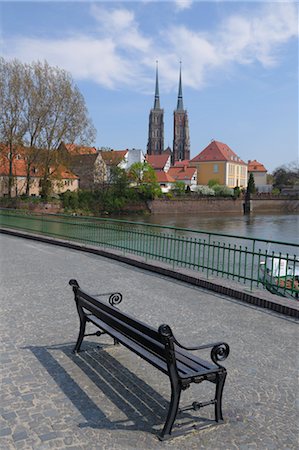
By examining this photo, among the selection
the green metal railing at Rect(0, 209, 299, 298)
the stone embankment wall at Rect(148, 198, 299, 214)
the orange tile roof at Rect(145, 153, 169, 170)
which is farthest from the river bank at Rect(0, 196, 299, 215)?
the green metal railing at Rect(0, 209, 299, 298)

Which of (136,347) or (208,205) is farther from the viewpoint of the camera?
(208,205)

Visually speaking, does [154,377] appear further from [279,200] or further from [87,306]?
[279,200]

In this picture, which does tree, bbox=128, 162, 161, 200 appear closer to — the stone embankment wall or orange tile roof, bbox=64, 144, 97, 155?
the stone embankment wall

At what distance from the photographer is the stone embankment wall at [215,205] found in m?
74.4

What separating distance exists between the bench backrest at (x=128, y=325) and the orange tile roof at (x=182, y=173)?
321ft

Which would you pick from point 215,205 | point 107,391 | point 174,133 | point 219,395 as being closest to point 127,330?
point 107,391

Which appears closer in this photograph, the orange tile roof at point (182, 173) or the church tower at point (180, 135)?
the orange tile roof at point (182, 173)

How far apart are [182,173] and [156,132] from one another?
52828 mm

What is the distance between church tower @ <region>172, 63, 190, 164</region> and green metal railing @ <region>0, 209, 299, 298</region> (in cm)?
13048

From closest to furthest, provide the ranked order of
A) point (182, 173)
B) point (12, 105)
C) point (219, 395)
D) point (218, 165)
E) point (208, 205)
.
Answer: point (219, 395) → point (12, 105) → point (208, 205) → point (218, 165) → point (182, 173)

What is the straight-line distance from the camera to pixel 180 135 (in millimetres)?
150875

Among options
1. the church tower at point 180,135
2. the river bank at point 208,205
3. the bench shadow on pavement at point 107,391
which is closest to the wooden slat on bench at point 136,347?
the bench shadow on pavement at point 107,391

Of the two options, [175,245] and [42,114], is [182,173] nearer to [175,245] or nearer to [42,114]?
[42,114]

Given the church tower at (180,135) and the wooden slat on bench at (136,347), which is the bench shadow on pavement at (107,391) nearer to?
the wooden slat on bench at (136,347)
